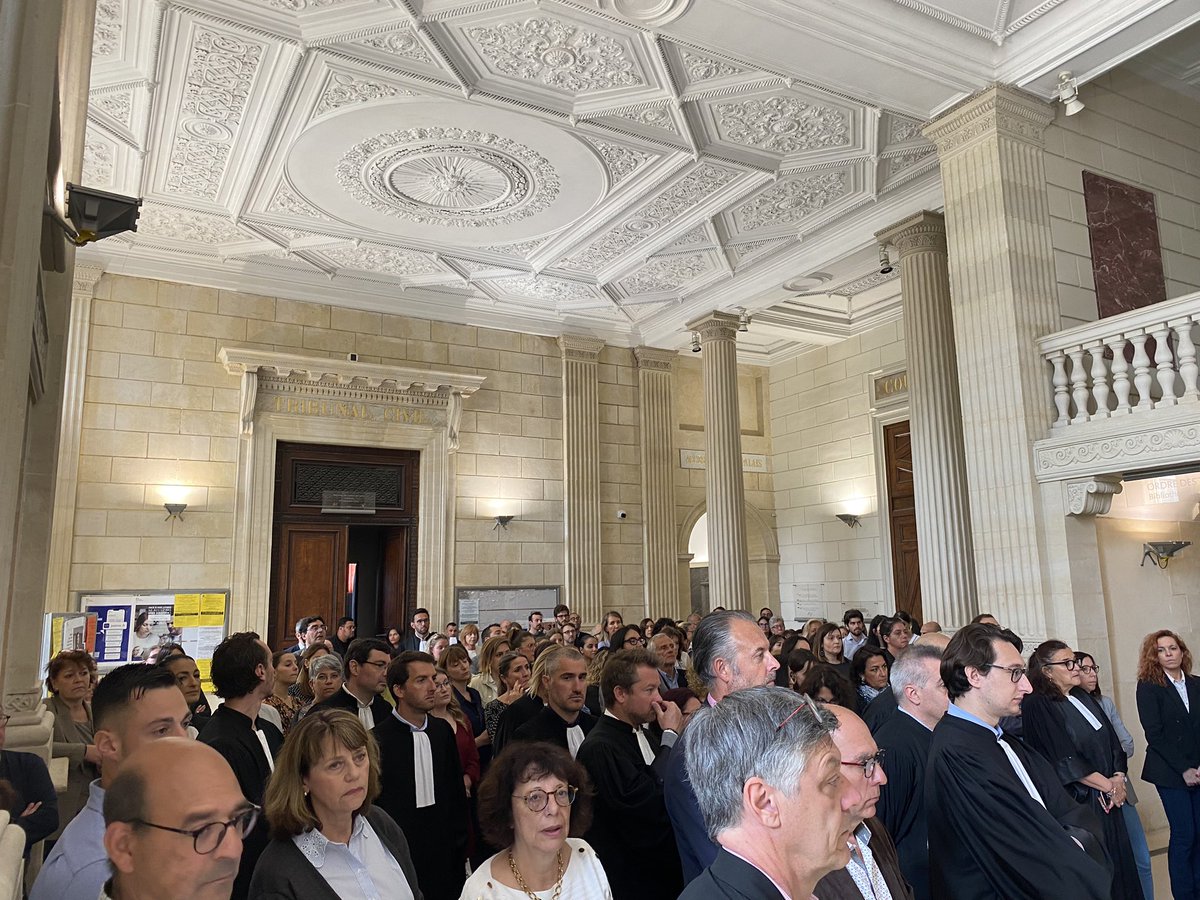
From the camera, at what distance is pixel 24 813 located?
9.11ft

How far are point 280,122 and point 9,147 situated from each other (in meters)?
6.03

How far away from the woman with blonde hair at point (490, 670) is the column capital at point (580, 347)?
296 inches

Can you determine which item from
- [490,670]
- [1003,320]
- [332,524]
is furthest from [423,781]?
[332,524]

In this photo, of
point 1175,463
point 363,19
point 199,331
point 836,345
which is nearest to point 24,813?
point 363,19

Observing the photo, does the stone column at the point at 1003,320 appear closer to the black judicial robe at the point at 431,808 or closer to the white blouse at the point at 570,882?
the black judicial robe at the point at 431,808

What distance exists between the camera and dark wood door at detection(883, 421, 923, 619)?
12.9 metres

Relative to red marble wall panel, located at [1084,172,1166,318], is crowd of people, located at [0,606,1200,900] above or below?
below

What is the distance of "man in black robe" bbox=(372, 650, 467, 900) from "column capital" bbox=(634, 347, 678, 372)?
10.3 meters

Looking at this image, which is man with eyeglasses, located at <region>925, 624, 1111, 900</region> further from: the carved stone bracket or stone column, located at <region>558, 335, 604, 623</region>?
stone column, located at <region>558, 335, 604, 623</region>

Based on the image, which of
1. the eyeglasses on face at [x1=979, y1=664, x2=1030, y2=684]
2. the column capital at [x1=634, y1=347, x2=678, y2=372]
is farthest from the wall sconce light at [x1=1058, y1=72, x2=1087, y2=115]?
the column capital at [x1=634, y1=347, x2=678, y2=372]

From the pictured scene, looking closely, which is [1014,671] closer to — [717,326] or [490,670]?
[490,670]

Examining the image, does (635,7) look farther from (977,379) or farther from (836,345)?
(836,345)

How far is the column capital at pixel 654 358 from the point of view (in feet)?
44.7

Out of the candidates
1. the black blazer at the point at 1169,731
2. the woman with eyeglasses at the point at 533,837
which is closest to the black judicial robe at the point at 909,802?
the woman with eyeglasses at the point at 533,837
